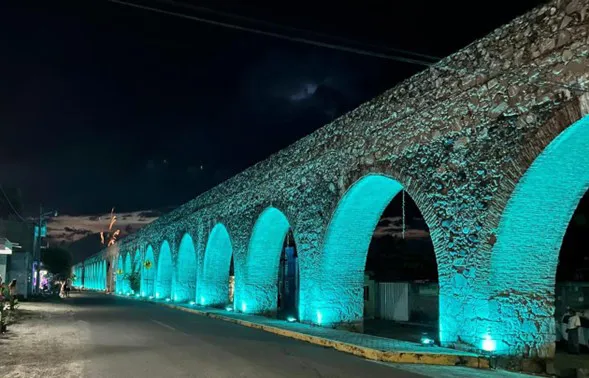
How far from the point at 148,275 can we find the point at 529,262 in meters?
38.9

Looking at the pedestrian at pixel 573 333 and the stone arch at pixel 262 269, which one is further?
the stone arch at pixel 262 269

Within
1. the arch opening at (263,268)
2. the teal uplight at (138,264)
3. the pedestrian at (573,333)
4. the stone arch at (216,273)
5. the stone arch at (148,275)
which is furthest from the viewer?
the teal uplight at (138,264)

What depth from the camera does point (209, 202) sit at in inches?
1076

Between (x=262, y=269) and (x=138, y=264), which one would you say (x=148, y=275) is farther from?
(x=262, y=269)

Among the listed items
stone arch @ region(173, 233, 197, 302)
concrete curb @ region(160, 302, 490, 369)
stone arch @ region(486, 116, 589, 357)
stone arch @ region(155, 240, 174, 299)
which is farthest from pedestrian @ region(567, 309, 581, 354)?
stone arch @ region(155, 240, 174, 299)

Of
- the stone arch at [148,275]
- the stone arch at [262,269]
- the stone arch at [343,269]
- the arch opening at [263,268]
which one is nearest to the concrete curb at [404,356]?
the stone arch at [343,269]

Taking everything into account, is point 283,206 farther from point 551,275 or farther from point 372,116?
point 551,275

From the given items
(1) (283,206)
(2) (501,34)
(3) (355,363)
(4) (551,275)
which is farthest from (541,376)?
(1) (283,206)

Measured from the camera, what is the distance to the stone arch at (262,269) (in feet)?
70.5

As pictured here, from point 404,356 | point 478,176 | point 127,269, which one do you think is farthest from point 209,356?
point 127,269

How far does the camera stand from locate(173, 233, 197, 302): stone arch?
108ft

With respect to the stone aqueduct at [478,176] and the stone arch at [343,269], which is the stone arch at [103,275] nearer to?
the stone arch at [343,269]

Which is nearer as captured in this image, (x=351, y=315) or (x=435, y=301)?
(x=351, y=315)

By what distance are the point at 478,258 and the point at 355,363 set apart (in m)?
2.73
